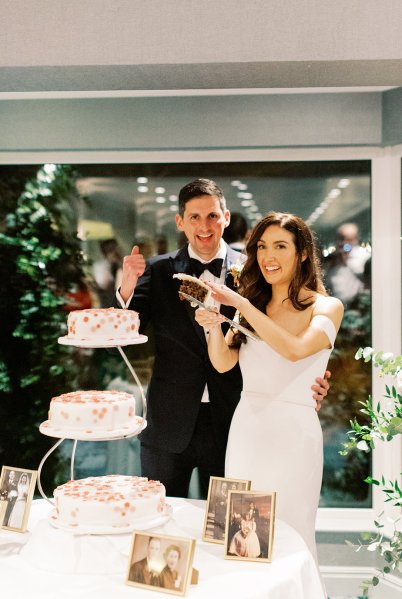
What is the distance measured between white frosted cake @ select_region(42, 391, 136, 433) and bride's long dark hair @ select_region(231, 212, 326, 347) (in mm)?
692

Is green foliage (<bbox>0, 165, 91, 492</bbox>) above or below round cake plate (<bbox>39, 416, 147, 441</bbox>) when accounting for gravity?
above

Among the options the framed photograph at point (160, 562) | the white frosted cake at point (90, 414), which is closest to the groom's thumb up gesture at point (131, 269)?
the white frosted cake at point (90, 414)

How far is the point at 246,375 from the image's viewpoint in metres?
2.35

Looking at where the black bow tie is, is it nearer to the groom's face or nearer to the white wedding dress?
the groom's face

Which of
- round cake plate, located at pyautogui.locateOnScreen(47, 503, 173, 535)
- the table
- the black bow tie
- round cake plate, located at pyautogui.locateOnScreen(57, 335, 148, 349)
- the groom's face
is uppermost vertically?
the groom's face

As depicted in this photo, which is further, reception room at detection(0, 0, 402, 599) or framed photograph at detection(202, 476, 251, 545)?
reception room at detection(0, 0, 402, 599)

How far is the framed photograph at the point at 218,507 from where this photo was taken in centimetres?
177

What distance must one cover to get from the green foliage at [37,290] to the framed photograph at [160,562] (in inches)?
89.2

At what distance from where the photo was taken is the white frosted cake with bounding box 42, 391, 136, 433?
178 cm

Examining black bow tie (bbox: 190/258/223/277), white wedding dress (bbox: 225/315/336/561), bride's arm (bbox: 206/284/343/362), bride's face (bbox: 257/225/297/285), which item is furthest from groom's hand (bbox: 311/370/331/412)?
black bow tie (bbox: 190/258/223/277)

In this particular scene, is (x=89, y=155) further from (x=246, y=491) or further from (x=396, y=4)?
(x=246, y=491)

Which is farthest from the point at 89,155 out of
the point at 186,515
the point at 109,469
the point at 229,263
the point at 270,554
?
the point at 270,554

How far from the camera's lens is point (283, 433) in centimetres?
225

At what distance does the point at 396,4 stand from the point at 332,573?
9.58ft
